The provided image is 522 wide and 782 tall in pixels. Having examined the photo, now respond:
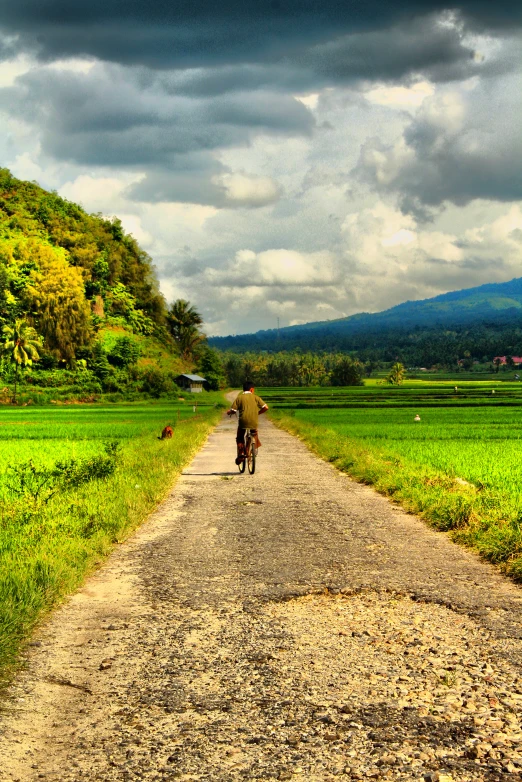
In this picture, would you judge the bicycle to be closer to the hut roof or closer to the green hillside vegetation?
the green hillside vegetation

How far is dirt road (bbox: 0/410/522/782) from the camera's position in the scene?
3.63m

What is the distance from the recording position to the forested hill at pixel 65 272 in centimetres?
8075

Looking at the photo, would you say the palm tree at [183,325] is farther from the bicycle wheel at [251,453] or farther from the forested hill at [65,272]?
the bicycle wheel at [251,453]

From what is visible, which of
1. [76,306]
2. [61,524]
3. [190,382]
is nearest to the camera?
[61,524]

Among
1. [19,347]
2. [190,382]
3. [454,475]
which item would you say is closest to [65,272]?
[19,347]

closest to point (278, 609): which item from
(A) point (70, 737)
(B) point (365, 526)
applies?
(A) point (70, 737)

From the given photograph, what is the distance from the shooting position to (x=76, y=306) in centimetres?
8200

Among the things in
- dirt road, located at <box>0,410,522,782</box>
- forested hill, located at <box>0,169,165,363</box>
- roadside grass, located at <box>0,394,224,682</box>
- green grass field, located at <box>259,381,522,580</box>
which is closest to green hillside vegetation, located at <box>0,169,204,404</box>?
forested hill, located at <box>0,169,165,363</box>

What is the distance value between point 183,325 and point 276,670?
113 m

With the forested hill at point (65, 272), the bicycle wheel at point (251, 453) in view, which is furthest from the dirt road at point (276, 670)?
the forested hill at point (65, 272)

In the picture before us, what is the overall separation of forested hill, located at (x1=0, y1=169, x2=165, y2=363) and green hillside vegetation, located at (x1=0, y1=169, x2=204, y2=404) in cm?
12

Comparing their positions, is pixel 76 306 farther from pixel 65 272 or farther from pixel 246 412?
pixel 246 412

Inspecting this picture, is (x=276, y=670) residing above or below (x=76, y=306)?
below

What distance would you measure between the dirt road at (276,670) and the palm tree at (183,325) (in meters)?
109
